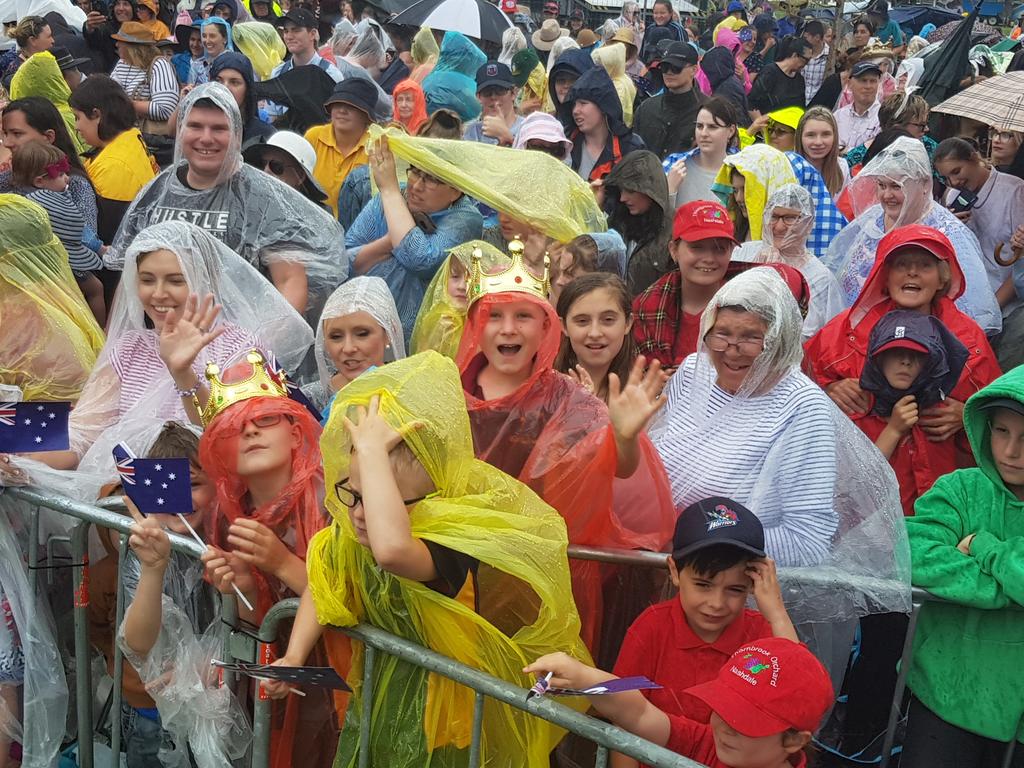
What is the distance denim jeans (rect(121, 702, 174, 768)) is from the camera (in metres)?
3.75

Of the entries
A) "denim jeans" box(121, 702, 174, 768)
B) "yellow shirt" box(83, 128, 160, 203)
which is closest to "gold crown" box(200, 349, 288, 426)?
"denim jeans" box(121, 702, 174, 768)

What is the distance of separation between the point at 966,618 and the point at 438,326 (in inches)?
103

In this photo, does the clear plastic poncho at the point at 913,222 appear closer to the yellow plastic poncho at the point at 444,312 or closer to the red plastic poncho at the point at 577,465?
the yellow plastic poncho at the point at 444,312

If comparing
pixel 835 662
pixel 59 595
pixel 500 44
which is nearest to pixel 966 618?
pixel 835 662

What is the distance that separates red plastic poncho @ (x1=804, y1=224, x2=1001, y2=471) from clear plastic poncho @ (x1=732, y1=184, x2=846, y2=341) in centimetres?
84

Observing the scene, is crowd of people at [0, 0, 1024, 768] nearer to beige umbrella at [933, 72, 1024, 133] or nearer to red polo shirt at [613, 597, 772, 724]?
red polo shirt at [613, 597, 772, 724]

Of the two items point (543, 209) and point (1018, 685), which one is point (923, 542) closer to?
point (1018, 685)

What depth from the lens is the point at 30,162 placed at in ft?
20.4

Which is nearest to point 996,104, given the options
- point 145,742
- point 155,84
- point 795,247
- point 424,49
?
point 795,247

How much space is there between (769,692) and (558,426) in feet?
4.22

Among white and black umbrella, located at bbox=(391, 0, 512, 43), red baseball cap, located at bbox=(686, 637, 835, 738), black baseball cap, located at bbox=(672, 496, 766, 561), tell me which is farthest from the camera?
white and black umbrella, located at bbox=(391, 0, 512, 43)

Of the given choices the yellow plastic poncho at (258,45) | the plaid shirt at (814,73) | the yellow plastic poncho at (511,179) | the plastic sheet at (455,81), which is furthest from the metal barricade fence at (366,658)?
the plaid shirt at (814,73)

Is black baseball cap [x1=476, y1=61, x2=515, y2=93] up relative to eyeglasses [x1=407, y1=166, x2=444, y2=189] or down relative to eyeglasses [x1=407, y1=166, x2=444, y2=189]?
up

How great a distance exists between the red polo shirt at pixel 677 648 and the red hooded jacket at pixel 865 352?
53.6 inches
